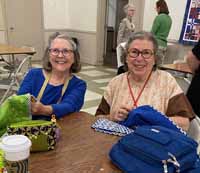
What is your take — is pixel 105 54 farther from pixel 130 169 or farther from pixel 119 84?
pixel 130 169

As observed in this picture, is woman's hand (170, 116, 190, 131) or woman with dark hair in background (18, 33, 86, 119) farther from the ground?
woman with dark hair in background (18, 33, 86, 119)

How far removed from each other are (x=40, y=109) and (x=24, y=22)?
6.14 meters

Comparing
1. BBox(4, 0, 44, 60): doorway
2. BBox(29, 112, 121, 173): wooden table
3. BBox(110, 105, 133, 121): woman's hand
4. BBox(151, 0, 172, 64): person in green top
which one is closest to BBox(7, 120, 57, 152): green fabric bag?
BBox(29, 112, 121, 173): wooden table

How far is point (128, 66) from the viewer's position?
65.6 inches

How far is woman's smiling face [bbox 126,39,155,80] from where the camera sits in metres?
1.60

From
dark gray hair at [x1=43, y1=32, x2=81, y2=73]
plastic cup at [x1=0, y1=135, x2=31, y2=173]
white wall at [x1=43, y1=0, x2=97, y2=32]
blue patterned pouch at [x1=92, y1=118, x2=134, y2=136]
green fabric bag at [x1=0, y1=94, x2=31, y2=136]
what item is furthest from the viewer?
white wall at [x1=43, y1=0, x2=97, y2=32]

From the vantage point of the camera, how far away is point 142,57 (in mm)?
1599

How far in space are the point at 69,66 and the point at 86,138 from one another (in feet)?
1.96

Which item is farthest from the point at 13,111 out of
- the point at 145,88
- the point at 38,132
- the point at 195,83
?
the point at 195,83

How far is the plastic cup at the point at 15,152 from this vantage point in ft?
2.50

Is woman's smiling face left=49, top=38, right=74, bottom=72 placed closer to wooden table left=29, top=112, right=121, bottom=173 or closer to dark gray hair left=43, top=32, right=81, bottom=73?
dark gray hair left=43, top=32, right=81, bottom=73

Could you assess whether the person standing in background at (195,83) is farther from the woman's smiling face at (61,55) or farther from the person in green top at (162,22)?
the person in green top at (162,22)

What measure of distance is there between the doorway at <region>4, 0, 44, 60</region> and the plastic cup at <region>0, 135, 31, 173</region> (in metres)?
6.53

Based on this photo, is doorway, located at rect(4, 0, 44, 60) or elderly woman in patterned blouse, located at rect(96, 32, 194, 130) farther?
doorway, located at rect(4, 0, 44, 60)
